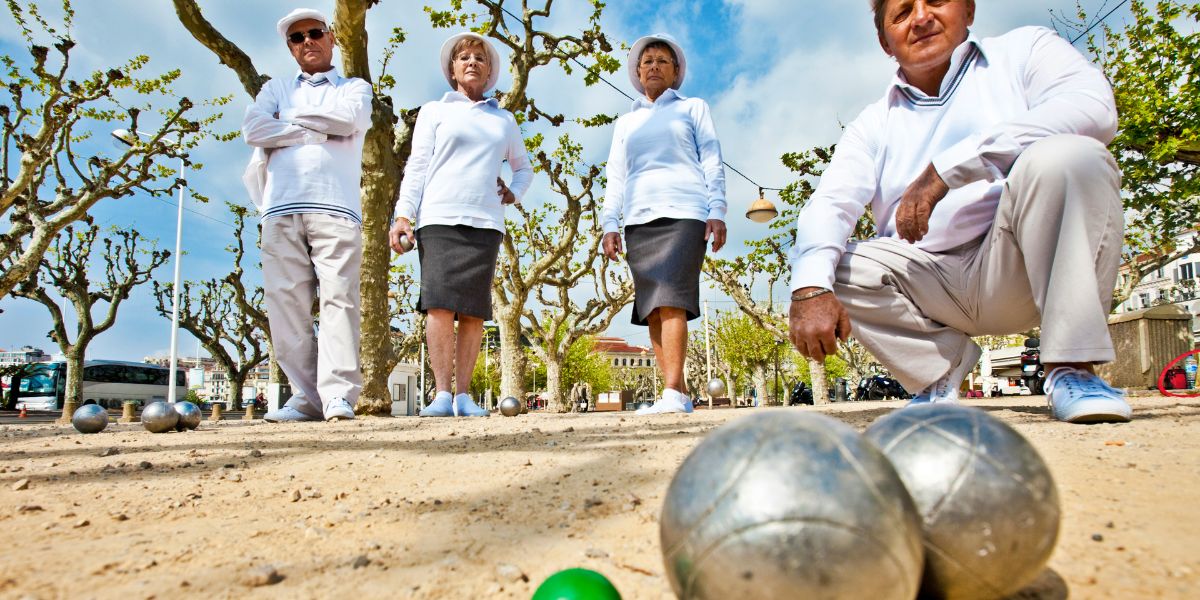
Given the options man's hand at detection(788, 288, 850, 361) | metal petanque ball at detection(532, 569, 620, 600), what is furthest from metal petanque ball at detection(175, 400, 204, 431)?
metal petanque ball at detection(532, 569, 620, 600)

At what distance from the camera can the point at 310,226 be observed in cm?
502

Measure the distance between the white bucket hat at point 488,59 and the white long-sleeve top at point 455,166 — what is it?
0.37 m

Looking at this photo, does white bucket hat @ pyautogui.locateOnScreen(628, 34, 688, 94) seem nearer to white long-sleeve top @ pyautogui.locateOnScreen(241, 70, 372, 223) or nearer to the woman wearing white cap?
the woman wearing white cap

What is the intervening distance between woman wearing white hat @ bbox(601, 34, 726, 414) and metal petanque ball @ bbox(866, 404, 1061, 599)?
11.6 ft

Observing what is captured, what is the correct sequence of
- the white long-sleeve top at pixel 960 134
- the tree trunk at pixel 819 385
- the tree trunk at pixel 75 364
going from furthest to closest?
→ the tree trunk at pixel 75 364
the tree trunk at pixel 819 385
the white long-sleeve top at pixel 960 134

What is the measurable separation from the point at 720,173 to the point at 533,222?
1782cm

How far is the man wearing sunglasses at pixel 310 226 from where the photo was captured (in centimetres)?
496

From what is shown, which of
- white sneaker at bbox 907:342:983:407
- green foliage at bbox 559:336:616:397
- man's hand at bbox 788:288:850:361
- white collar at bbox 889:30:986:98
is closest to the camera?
man's hand at bbox 788:288:850:361

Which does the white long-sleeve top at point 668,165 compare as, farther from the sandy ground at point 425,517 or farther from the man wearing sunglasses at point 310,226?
the sandy ground at point 425,517

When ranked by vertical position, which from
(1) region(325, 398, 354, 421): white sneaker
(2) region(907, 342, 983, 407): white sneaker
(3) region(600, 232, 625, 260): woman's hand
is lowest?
(1) region(325, 398, 354, 421): white sneaker

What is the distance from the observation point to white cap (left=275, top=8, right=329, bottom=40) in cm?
512

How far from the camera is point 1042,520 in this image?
119cm

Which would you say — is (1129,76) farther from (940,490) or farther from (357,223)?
(940,490)

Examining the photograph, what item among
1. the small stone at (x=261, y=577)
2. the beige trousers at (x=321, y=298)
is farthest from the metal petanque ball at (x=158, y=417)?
the small stone at (x=261, y=577)
